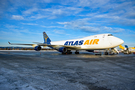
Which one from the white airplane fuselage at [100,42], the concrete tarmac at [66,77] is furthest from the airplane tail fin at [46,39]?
the concrete tarmac at [66,77]

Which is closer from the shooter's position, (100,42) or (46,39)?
(100,42)

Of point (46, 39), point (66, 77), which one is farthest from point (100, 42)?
point (46, 39)

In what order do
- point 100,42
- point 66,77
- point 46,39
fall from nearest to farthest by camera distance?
point 66,77
point 100,42
point 46,39

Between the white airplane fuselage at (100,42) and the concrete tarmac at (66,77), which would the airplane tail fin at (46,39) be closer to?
the white airplane fuselage at (100,42)

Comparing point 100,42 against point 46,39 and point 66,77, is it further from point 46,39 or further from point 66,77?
point 46,39

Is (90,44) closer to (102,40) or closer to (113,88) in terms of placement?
(102,40)

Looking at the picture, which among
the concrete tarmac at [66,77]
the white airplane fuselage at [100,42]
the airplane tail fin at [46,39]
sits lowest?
the concrete tarmac at [66,77]

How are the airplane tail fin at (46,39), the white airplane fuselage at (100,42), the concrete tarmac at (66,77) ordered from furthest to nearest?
the airplane tail fin at (46,39)
the white airplane fuselage at (100,42)
the concrete tarmac at (66,77)

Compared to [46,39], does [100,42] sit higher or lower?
lower

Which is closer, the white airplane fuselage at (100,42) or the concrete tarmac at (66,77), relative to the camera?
the concrete tarmac at (66,77)

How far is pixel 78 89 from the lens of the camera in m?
2.82

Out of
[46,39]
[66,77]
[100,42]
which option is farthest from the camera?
[46,39]

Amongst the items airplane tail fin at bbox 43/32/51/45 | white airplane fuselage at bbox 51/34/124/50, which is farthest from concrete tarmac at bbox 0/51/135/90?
airplane tail fin at bbox 43/32/51/45

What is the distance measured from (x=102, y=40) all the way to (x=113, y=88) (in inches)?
667
